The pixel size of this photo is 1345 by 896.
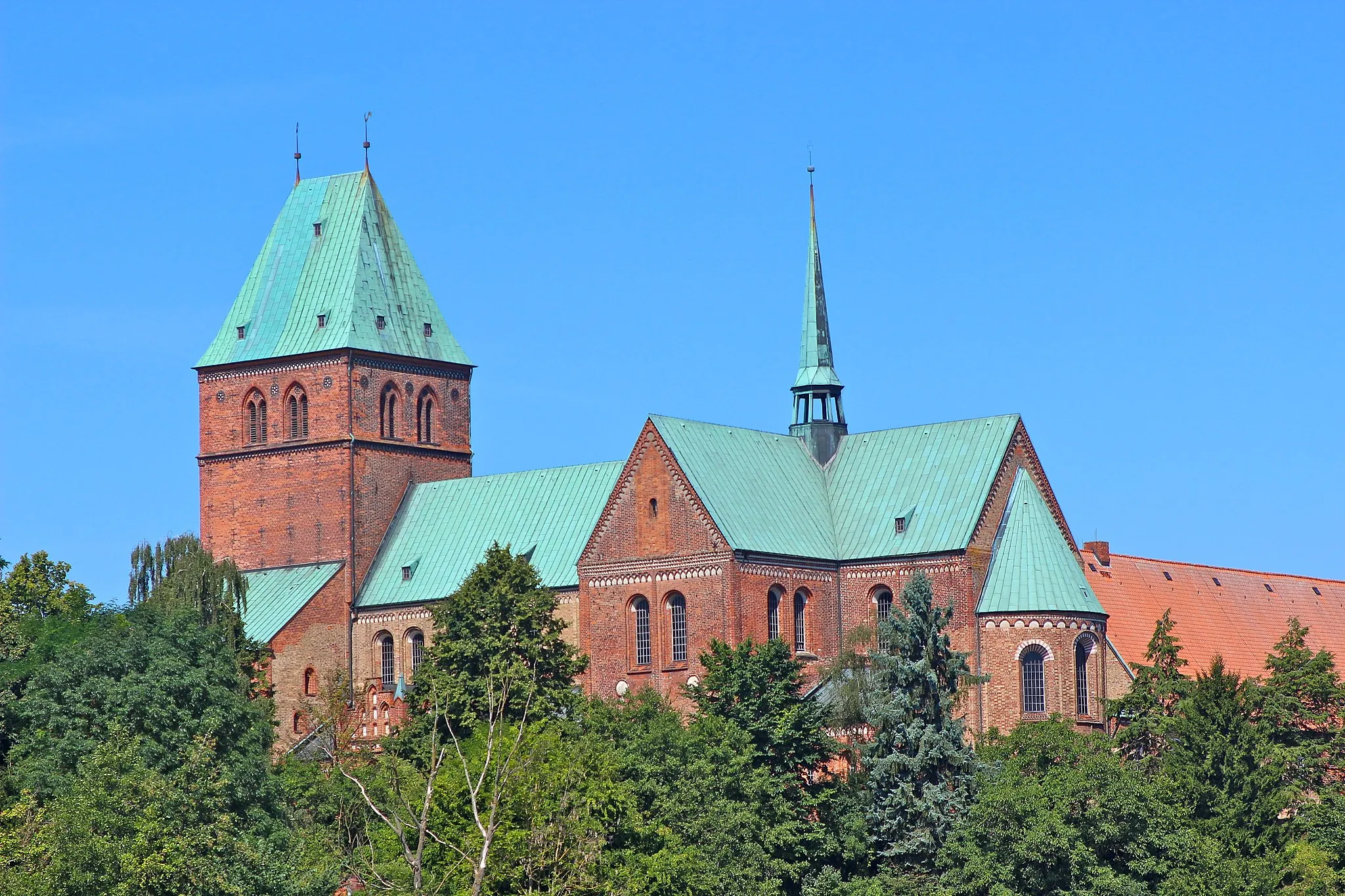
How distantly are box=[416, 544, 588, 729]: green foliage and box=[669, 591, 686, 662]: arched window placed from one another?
7.86 m

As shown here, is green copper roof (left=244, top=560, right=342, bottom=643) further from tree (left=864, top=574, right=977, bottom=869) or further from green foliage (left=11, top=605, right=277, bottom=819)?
tree (left=864, top=574, right=977, bottom=869)

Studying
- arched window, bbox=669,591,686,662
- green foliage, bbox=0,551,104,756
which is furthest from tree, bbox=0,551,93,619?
arched window, bbox=669,591,686,662

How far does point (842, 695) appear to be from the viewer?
78000 millimetres

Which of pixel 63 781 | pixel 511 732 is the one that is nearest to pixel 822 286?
pixel 511 732

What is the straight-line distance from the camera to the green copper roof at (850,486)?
86.9m

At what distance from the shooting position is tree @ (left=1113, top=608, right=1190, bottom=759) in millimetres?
76875

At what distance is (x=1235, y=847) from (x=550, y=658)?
2067cm

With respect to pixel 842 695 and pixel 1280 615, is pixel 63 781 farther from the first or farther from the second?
pixel 1280 615

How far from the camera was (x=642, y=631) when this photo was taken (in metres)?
87.8

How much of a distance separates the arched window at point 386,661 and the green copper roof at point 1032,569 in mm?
24120

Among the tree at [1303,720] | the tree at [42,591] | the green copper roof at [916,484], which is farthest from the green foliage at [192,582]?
the tree at [1303,720]

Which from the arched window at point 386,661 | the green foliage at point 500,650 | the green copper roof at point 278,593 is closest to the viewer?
the green foliage at point 500,650

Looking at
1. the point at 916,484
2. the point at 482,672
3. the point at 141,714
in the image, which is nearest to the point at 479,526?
the point at 916,484

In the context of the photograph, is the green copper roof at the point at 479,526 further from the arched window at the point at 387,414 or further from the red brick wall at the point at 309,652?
the arched window at the point at 387,414
